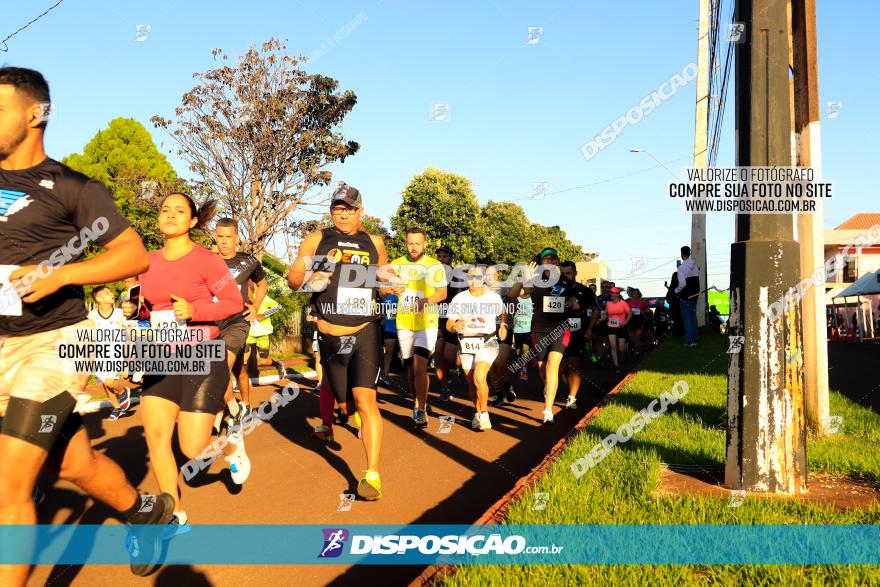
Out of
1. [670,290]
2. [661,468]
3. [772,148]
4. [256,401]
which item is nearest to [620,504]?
[661,468]

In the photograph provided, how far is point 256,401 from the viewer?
11469mm

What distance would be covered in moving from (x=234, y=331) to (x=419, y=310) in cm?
267

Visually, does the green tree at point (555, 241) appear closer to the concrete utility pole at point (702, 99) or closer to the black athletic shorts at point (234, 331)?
the concrete utility pole at point (702, 99)

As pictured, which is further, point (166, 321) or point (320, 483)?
point (320, 483)

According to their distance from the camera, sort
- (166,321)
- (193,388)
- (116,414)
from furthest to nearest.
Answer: (116,414)
(166,321)
(193,388)

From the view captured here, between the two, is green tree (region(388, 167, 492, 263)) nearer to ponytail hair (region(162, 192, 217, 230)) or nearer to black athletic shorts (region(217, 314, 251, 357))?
black athletic shorts (region(217, 314, 251, 357))

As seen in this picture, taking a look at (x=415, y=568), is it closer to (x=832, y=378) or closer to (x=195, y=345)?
(x=195, y=345)

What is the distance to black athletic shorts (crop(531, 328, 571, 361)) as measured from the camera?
9820mm

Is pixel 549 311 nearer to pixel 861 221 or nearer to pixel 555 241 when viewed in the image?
pixel 861 221

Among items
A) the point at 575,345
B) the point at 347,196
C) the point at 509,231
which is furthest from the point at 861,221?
the point at 347,196

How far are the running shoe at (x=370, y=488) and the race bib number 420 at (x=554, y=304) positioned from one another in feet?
17.3

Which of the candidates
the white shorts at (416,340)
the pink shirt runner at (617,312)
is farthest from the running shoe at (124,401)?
the pink shirt runner at (617,312)

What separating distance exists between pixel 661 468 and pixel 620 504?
1.08 m

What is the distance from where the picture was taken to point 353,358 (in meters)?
5.74
